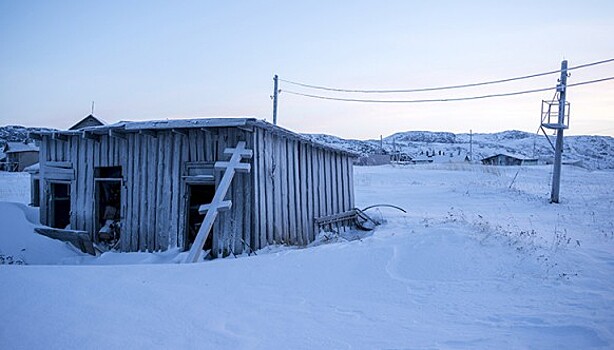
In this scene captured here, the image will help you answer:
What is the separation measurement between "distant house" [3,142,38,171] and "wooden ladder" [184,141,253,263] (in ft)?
141

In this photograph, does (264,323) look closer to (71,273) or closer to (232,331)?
(232,331)

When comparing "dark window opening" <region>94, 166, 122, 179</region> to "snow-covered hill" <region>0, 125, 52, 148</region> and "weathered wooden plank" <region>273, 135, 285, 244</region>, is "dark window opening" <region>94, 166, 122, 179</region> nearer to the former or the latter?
"weathered wooden plank" <region>273, 135, 285, 244</region>

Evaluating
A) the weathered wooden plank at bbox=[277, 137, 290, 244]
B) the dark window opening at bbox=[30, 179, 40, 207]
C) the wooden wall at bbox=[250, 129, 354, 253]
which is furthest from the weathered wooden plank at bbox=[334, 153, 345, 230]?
the dark window opening at bbox=[30, 179, 40, 207]

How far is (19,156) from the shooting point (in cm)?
4162

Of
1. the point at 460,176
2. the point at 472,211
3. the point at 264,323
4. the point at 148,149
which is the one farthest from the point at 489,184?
the point at 264,323

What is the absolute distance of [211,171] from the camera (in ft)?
28.4

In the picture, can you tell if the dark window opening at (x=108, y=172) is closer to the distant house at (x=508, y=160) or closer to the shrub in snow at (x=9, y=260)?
the shrub in snow at (x=9, y=260)

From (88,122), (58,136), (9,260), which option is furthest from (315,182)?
(88,122)

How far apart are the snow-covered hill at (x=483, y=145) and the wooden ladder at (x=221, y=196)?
74110mm

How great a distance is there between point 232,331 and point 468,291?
2.95 metres

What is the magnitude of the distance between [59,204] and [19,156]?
3767 centimetres

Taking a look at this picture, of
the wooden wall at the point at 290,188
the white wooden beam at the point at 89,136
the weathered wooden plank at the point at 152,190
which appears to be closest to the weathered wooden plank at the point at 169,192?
the weathered wooden plank at the point at 152,190

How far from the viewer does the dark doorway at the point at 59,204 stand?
11.0 metres

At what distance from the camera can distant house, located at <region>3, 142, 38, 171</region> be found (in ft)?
135
